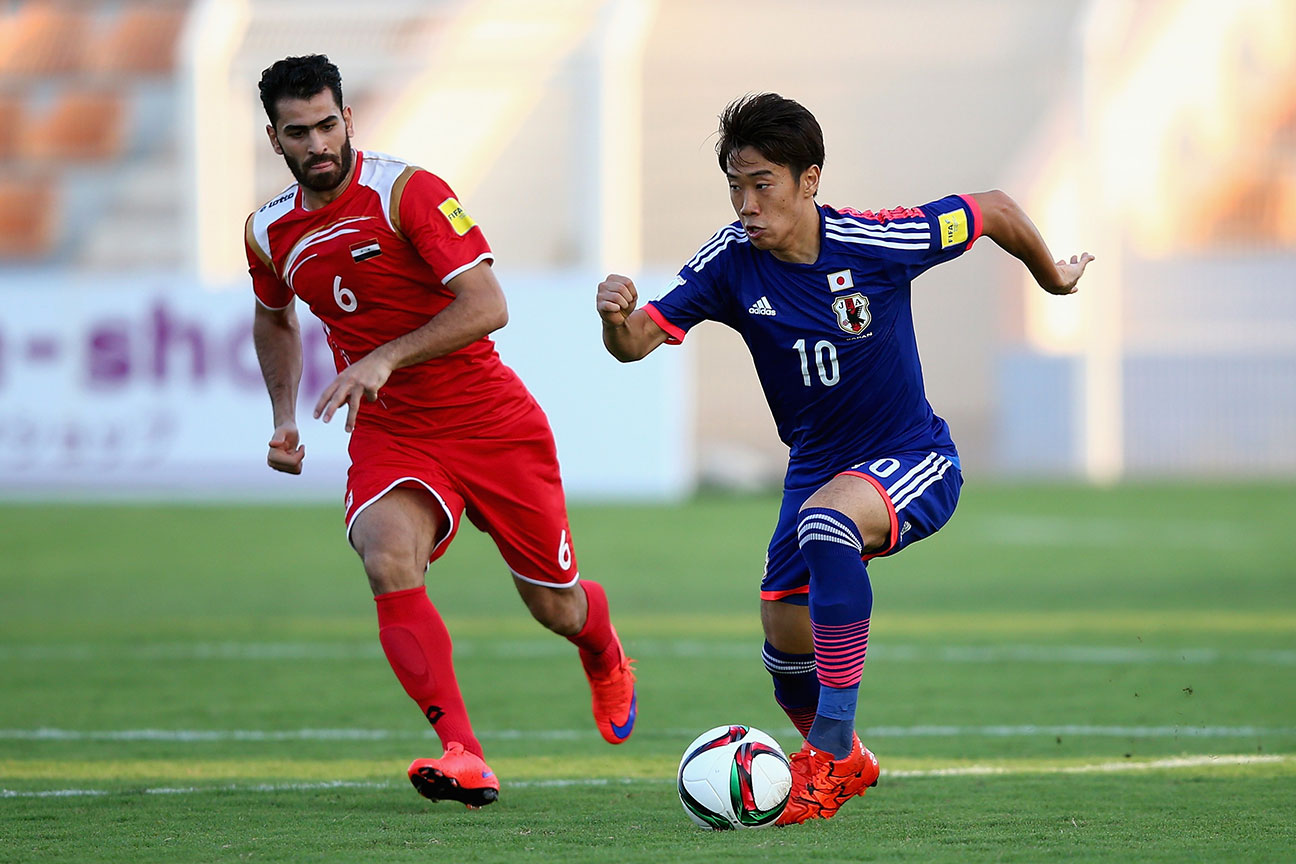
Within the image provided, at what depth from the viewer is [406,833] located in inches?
174

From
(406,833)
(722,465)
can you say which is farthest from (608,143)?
(406,833)

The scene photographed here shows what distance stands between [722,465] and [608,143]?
156 inches

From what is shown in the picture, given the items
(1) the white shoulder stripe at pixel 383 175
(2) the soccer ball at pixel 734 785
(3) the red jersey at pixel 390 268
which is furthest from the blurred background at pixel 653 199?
(2) the soccer ball at pixel 734 785

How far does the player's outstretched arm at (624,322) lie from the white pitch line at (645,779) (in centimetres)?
132

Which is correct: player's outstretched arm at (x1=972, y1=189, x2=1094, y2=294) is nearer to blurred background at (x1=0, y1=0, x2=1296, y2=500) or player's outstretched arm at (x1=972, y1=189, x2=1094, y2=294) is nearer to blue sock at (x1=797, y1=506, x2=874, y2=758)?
blue sock at (x1=797, y1=506, x2=874, y2=758)

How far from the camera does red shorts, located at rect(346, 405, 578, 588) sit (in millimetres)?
5117

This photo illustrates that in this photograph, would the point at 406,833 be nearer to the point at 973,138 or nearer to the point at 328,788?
the point at 328,788

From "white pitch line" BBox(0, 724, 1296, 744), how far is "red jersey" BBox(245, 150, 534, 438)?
4.55 feet

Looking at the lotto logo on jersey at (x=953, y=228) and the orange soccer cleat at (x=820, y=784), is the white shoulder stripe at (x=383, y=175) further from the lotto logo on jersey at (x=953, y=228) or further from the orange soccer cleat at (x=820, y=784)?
the orange soccer cleat at (x=820, y=784)

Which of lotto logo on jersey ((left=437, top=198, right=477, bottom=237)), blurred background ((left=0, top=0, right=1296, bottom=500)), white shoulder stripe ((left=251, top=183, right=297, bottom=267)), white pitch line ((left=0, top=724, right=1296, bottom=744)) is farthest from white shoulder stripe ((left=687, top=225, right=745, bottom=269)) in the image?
blurred background ((left=0, top=0, right=1296, bottom=500))

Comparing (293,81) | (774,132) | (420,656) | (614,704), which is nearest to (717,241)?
(774,132)

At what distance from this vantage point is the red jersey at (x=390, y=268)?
16.6 ft

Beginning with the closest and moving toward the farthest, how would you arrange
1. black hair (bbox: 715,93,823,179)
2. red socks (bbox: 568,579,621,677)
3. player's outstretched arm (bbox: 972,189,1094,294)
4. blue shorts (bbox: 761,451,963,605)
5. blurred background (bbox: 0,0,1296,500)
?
black hair (bbox: 715,93,823,179), blue shorts (bbox: 761,451,963,605), player's outstretched arm (bbox: 972,189,1094,294), red socks (bbox: 568,579,621,677), blurred background (bbox: 0,0,1296,500)

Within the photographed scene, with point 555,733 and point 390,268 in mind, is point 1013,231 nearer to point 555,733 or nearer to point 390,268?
point 390,268
